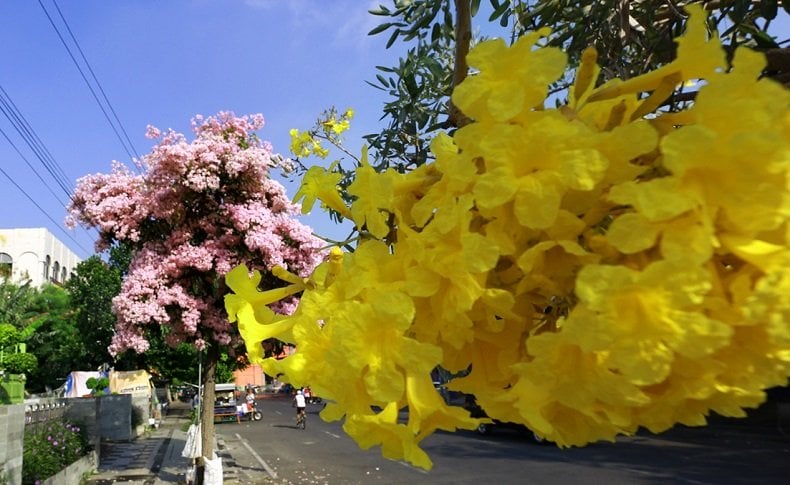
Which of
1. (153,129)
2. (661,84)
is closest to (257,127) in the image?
(153,129)

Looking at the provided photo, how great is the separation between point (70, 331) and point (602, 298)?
32888mm

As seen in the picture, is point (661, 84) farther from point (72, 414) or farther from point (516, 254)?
point (72, 414)

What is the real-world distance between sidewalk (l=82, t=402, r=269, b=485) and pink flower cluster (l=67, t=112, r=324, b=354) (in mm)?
4765

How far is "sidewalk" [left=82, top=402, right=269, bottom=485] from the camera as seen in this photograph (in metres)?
11.3

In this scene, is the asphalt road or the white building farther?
the white building

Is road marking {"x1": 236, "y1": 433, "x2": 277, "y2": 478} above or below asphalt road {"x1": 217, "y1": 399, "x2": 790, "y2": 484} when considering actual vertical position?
below

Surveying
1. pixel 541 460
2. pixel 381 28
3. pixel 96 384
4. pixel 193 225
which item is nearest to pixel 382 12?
pixel 381 28

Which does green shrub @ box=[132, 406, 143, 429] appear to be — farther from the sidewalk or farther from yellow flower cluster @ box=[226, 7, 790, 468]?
yellow flower cluster @ box=[226, 7, 790, 468]

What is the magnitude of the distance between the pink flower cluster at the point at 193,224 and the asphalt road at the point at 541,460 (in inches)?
137

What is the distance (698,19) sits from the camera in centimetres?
68

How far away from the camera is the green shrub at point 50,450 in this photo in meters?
8.23

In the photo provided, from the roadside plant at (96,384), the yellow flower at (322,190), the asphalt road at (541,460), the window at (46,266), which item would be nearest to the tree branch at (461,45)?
the yellow flower at (322,190)

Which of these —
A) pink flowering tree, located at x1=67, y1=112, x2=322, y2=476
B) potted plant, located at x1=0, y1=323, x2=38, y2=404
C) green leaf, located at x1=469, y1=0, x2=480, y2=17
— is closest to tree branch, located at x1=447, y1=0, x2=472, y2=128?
green leaf, located at x1=469, y1=0, x2=480, y2=17

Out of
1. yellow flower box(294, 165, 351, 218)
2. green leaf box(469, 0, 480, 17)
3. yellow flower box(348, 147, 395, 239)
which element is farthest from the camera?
green leaf box(469, 0, 480, 17)
